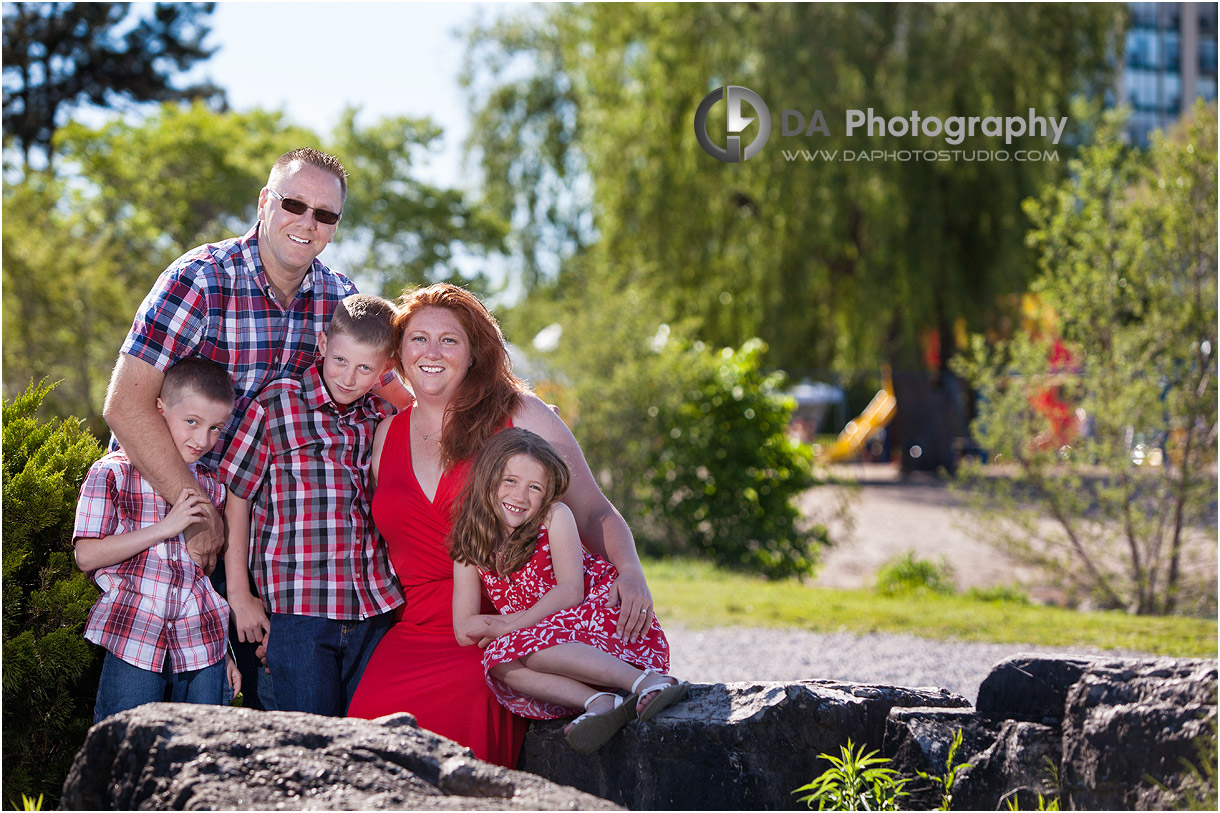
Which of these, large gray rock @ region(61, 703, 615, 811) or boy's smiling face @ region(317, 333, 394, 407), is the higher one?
boy's smiling face @ region(317, 333, 394, 407)

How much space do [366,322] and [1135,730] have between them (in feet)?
8.04

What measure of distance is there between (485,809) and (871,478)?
20705 mm

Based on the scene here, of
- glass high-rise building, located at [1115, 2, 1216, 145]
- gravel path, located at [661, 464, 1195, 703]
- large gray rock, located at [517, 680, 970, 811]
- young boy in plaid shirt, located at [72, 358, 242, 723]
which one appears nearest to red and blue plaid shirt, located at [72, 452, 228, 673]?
young boy in plaid shirt, located at [72, 358, 242, 723]

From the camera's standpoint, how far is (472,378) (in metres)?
3.45

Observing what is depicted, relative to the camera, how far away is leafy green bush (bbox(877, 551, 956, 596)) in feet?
32.5

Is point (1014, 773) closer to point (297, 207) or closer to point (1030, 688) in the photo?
point (1030, 688)

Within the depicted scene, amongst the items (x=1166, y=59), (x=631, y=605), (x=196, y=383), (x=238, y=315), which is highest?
(x=1166, y=59)

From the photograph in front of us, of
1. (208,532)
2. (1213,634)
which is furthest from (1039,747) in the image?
(1213,634)

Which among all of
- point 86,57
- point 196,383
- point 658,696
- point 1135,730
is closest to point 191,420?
point 196,383

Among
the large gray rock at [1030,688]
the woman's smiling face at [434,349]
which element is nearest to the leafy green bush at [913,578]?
the large gray rock at [1030,688]

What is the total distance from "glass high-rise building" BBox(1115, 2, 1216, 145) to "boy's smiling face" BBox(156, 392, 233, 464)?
70934 millimetres

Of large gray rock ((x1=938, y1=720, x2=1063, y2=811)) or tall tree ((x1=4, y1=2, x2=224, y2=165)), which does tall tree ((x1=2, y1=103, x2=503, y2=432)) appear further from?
large gray rock ((x1=938, y1=720, x2=1063, y2=811))
